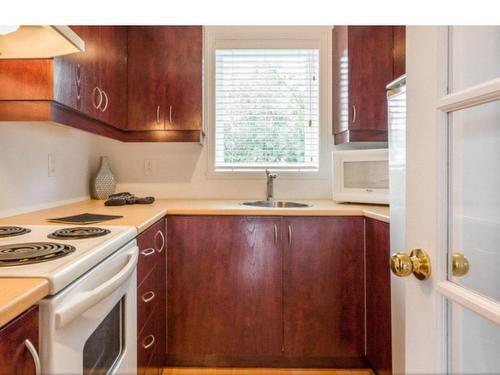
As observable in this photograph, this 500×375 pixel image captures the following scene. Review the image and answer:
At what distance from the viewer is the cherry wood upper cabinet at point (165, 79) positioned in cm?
225

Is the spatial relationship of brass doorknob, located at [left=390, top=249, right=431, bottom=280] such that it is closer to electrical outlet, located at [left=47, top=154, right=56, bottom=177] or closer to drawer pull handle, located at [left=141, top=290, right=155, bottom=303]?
drawer pull handle, located at [left=141, top=290, right=155, bottom=303]

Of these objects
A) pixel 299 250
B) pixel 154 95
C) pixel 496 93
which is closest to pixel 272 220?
pixel 299 250

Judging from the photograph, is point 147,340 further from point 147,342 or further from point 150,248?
point 150,248

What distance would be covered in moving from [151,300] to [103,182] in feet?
3.62

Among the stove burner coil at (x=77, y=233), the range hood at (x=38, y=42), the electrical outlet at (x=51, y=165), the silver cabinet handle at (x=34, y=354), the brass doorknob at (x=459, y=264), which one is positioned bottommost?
the silver cabinet handle at (x=34, y=354)

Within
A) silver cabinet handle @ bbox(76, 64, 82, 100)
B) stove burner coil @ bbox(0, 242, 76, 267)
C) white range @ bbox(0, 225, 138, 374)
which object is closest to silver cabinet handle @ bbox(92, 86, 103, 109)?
silver cabinet handle @ bbox(76, 64, 82, 100)

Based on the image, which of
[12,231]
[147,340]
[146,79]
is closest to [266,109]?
[146,79]

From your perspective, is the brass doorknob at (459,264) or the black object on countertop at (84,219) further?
the black object on countertop at (84,219)

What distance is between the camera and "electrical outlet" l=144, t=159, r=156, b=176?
2588mm

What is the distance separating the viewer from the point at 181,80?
7.39 feet

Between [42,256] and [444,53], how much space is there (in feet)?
3.22

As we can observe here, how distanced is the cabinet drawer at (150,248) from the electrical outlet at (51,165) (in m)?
0.69

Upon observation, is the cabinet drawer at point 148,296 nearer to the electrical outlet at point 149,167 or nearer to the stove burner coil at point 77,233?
the stove burner coil at point 77,233

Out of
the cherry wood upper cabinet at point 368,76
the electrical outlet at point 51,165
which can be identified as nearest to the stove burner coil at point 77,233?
the electrical outlet at point 51,165
